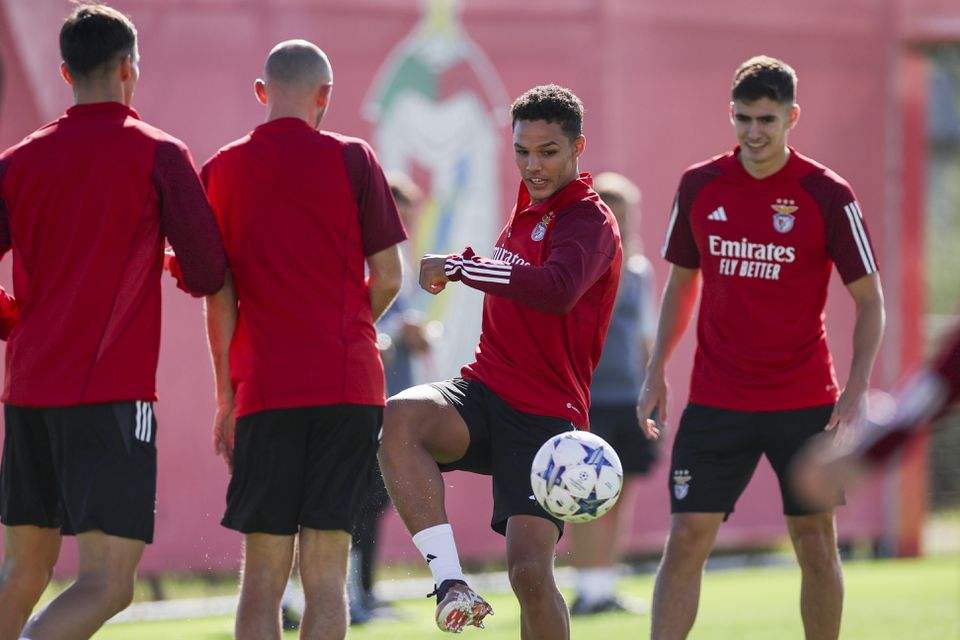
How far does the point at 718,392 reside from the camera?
21.8ft

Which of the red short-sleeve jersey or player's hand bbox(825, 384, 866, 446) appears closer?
player's hand bbox(825, 384, 866, 446)

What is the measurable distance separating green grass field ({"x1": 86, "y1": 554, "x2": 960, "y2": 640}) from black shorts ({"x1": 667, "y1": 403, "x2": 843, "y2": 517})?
218 centimetres

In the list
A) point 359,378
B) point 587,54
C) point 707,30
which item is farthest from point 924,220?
point 359,378

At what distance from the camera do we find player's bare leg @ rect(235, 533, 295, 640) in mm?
5621

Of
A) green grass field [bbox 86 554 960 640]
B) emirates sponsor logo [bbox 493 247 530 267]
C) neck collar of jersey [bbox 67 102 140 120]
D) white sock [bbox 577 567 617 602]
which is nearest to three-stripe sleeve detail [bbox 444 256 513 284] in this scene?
emirates sponsor logo [bbox 493 247 530 267]

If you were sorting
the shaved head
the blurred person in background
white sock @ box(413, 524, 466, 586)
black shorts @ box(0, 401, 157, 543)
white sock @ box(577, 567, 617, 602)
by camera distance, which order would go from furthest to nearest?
white sock @ box(577, 567, 617, 602), the blurred person in background, the shaved head, white sock @ box(413, 524, 466, 586), black shorts @ box(0, 401, 157, 543)

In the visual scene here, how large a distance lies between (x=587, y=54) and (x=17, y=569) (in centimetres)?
717

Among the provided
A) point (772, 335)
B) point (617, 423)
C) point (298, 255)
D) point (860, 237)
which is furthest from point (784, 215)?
point (617, 423)

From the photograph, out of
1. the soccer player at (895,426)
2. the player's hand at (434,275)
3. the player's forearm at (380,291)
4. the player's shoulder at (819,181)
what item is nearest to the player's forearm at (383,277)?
the player's forearm at (380,291)

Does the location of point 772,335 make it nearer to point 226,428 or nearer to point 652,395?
point 652,395

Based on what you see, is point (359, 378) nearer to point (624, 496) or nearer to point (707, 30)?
point (624, 496)

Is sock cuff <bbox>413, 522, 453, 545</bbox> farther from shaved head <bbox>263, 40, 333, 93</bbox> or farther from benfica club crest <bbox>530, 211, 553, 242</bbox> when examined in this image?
shaved head <bbox>263, 40, 333, 93</bbox>

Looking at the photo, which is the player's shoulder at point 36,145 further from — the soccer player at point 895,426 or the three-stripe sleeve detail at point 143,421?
the soccer player at point 895,426

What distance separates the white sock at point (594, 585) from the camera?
9.70m
